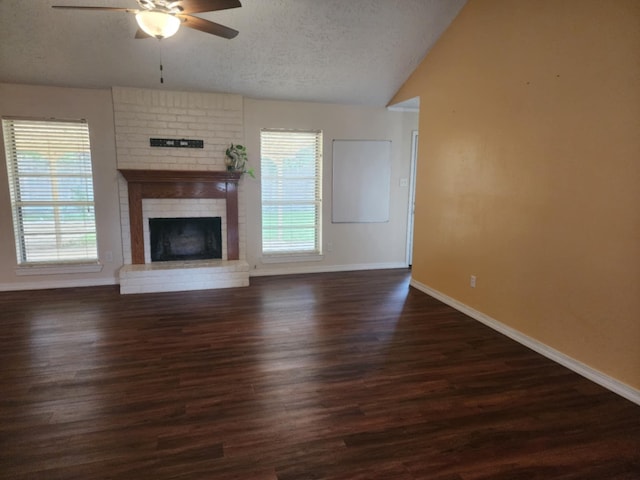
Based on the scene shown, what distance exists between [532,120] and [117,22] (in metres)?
3.93

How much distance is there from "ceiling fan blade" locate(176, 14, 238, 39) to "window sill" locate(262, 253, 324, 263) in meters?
3.21

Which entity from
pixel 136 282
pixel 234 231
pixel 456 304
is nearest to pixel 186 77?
pixel 234 231

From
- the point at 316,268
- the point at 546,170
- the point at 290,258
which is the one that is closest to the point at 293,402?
the point at 546,170

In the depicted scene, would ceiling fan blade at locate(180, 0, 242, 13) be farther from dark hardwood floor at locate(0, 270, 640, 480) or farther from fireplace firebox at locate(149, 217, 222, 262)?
fireplace firebox at locate(149, 217, 222, 262)

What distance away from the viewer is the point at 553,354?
2.94m

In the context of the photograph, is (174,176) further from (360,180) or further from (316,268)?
(360,180)

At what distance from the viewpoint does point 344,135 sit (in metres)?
5.58

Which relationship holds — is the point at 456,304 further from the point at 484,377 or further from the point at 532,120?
the point at 532,120

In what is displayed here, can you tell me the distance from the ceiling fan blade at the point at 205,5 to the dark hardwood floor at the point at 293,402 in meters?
2.51

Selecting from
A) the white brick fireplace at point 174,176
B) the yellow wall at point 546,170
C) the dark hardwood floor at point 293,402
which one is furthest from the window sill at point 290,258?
the yellow wall at point 546,170

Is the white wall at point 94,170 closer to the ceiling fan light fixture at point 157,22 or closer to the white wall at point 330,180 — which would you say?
the white wall at point 330,180

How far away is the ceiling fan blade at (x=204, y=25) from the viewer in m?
2.68

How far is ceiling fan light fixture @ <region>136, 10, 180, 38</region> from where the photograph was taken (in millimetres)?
2445

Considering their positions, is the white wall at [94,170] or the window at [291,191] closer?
the white wall at [94,170]
